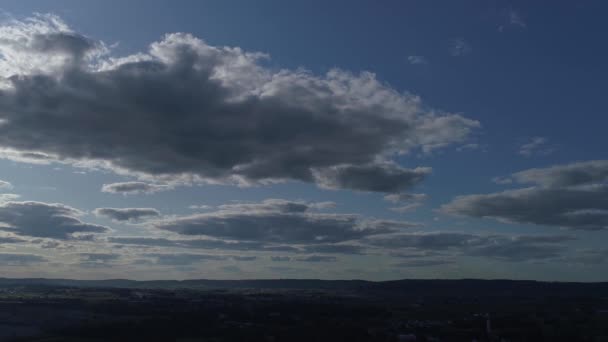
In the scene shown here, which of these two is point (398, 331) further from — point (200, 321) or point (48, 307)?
point (48, 307)

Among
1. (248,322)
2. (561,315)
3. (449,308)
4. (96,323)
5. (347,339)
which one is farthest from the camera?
(449,308)

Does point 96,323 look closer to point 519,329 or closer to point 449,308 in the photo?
point 519,329

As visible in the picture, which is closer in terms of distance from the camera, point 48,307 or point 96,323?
point 96,323

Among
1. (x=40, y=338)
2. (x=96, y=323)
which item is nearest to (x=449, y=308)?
(x=96, y=323)

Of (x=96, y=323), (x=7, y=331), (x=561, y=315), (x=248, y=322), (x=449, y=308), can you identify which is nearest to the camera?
(x=7, y=331)

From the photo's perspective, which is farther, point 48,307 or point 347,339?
Result: point 48,307

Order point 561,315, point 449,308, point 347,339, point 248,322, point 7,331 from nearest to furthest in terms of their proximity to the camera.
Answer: point 347,339
point 7,331
point 248,322
point 561,315
point 449,308

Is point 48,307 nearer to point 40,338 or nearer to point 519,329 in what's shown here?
point 40,338

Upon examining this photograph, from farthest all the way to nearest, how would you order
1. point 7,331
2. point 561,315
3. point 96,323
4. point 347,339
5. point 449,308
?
point 449,308 < point 561,315 < point 96,323 < point 7,331 < point 347,339

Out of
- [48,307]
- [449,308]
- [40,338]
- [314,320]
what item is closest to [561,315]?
[449,308]
